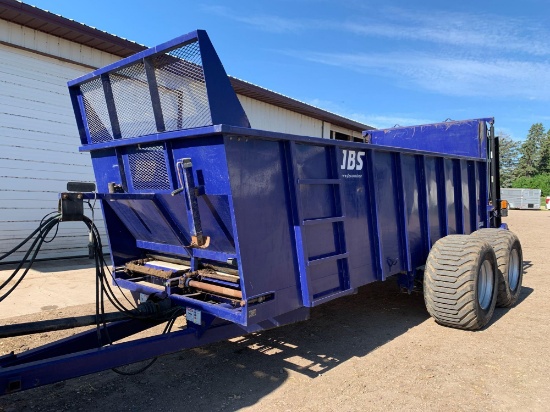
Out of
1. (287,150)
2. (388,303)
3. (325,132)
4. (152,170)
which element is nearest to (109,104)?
(152,170)

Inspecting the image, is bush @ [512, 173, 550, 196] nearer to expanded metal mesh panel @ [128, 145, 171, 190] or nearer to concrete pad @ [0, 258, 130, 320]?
concrete pad @ [0, 258, 130, 320]

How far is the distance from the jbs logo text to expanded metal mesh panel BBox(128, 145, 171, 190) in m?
1.64

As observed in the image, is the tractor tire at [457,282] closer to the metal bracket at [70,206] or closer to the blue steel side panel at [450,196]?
the blue steel side panel at [450,196]

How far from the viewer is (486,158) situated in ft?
23.5

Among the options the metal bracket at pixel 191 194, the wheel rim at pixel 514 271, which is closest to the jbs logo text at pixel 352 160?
the metal bracket at pixel 191 194

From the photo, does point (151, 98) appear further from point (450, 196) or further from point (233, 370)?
point (450, 196)

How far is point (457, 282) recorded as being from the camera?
4754 millimetres

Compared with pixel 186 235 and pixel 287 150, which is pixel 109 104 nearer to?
pixel 186 235

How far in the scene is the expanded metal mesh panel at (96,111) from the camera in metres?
4.03

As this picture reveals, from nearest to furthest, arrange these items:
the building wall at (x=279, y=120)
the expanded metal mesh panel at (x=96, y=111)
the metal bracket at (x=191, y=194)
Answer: the metal bracket at (x=191, y=194), the expanded metal mesh panel at (x=96, y=111), the building wall at (x=279, y=120)

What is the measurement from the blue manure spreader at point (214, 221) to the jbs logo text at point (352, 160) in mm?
20

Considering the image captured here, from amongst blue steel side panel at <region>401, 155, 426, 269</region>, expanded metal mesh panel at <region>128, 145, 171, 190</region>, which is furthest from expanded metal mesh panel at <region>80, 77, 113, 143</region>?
blue steel side panel at <region>401, 155, 426, 269</region>

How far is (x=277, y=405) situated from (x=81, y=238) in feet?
24.1

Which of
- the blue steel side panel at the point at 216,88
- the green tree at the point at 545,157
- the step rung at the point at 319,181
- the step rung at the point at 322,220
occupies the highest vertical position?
the blue steel side panel at the point at 216,88
